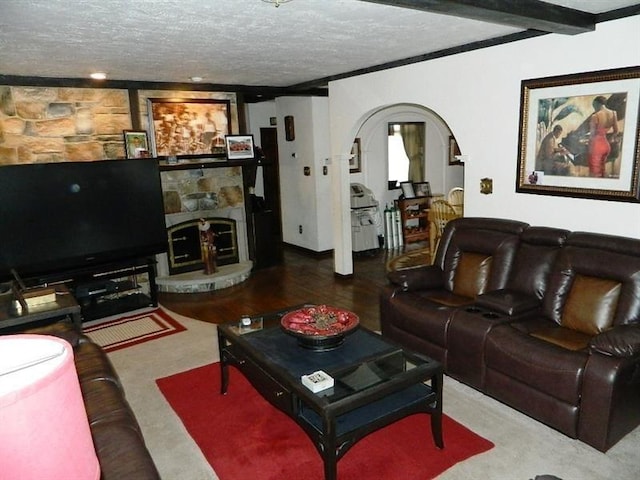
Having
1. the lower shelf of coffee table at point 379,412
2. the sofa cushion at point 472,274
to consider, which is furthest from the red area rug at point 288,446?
the sofa cushion at point 472,274

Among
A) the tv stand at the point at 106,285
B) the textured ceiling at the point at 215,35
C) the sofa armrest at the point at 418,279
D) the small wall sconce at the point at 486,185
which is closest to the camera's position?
the textured ceiling at the point at 215,35

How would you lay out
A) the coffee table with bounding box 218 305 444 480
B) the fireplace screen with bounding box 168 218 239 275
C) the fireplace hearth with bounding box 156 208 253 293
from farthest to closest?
1. the fireplace screen with bounding box 168 218 239 275
2. the fireplace hearth with bounding box 156 208 253 293
3. the coffee table with bounding box 218 305 444 480

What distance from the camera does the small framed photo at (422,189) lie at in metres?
8.02

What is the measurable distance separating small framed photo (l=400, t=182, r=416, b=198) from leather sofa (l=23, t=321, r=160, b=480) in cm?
582

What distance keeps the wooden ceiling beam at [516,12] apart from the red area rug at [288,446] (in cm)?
230

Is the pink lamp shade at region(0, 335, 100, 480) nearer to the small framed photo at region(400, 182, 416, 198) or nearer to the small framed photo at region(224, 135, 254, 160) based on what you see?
the small framed photo at region(224, 135, 254, 160)

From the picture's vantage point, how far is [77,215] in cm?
471

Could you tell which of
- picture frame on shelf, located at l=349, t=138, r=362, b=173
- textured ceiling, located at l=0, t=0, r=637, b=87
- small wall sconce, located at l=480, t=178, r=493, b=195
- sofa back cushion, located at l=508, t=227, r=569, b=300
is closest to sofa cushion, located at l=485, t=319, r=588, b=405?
sofa back cushion, located at l=508, t=227, r=569, b=300

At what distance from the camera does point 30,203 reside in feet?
14.6

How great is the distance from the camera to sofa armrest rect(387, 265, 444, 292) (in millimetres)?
3817

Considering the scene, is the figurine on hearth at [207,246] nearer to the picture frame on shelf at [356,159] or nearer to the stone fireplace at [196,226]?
the stone fireplace at [196,226]

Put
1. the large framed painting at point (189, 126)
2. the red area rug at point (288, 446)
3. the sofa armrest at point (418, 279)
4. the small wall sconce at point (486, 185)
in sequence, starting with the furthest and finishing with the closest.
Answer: the large framed painting at point (189, 126)
the small wall sconce at point (486, 185)
the sofa armrest at point (418, 279)
the red area rug at point (288, 446)

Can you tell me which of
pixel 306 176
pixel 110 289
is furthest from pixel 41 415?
pixel 306 176

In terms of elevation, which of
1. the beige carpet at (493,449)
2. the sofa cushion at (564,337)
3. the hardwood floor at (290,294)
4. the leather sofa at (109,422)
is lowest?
the beige carpet at (493,449)
